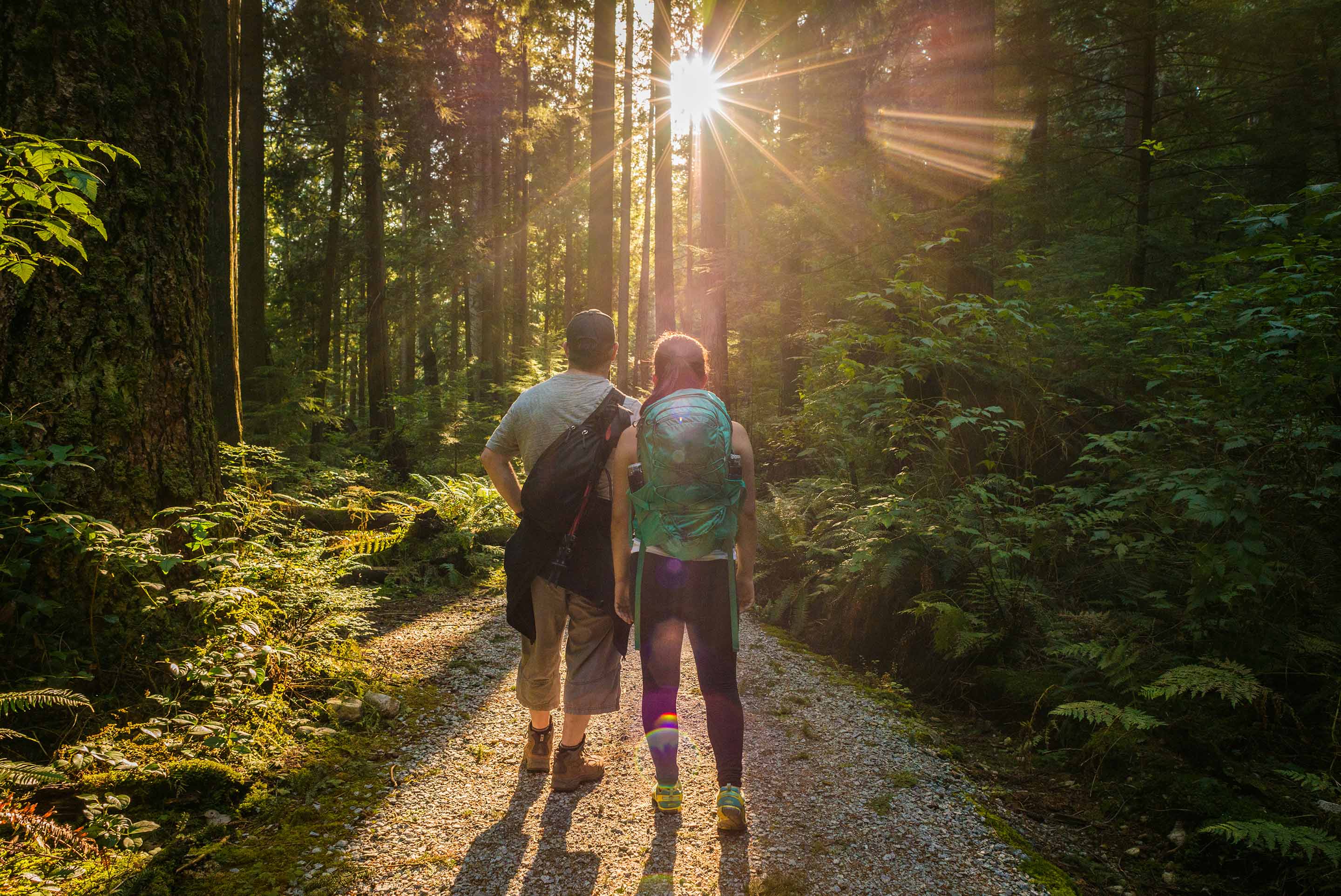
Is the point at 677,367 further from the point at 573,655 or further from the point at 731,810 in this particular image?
the point at 731,810

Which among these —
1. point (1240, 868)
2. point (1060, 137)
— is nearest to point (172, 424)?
point (1240, 868)

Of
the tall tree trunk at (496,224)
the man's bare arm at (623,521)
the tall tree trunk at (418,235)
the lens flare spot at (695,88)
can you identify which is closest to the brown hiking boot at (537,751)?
the man's bare arm at (623,521)

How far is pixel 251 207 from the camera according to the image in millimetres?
12359

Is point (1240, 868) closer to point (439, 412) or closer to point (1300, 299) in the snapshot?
point (1300, 299)

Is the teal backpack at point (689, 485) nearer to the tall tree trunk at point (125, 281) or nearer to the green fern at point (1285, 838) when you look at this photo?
the green fern at point (1285, 838)

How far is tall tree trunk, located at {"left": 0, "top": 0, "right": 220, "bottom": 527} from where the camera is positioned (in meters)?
3.46

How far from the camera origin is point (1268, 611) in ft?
12.9

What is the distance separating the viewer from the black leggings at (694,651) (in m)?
3.15

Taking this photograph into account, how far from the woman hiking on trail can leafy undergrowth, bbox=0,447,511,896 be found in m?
1.68

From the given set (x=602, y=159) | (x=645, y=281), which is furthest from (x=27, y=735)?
(x=645, y=281)

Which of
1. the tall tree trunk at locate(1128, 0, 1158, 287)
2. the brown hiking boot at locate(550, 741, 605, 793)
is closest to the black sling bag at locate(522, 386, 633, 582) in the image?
the brown hiking boot at locate(550, 741, 605, 793)

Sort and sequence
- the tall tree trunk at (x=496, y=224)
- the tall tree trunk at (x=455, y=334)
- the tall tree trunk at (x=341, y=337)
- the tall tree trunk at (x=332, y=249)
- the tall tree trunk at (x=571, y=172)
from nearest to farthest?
the tall tree trunk at (x=332, y=249), the tall tree trunk at (x=496, y=224), the tall tree trunk at (x=571, y=172), the tall tree trunk at (x=455, y=334), the tall tree trunk at (x=341, y=337)

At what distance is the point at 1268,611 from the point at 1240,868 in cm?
169

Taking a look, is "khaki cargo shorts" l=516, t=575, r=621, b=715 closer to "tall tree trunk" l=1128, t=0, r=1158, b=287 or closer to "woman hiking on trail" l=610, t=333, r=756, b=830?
"woman hiking on trail" l=610, t=333, r=756, b=830
